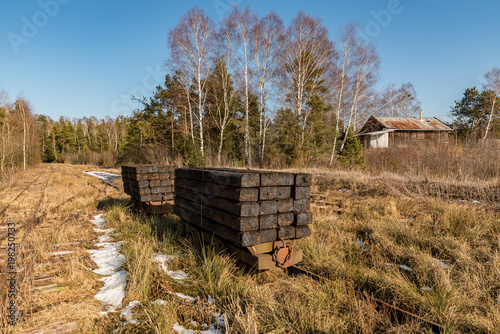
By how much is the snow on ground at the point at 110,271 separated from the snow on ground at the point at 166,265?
51 cm

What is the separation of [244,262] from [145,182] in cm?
440

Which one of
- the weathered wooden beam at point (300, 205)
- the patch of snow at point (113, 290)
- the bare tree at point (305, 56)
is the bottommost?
the patch of snow at point (113, 290)

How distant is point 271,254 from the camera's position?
3.75 metres

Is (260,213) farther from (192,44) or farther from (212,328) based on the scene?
(192,44)

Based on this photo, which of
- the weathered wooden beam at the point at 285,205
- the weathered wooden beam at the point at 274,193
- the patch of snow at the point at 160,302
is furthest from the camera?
the weathered wooden beam at the point at 285,205

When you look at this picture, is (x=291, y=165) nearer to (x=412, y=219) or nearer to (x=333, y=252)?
(x=412, y=219)

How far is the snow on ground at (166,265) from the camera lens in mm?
3965

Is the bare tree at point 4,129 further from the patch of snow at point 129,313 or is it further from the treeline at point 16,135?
the patch of snow at point 129,313

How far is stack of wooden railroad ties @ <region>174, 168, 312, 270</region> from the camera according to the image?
344cm

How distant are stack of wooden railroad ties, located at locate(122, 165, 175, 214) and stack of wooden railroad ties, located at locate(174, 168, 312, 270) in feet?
11.3

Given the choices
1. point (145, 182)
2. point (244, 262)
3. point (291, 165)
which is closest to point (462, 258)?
point (244, 262)

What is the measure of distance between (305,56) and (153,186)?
1841 cm

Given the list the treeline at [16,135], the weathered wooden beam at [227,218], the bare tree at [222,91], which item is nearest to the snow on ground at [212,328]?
the weathered wooden beam at [227,218]

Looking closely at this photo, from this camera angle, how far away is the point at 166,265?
4.34 metres
